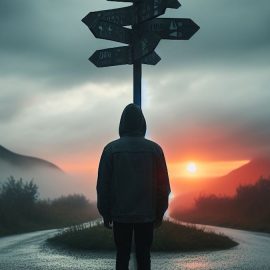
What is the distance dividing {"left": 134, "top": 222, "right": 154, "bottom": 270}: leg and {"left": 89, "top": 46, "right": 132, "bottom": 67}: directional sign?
10.2 feet

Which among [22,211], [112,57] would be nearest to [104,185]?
[112,57]

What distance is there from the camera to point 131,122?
242 inches

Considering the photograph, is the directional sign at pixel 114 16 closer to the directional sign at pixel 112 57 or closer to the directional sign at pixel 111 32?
the directional sign at pixel 111 32

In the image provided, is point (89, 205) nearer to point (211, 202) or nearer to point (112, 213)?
point (211, 202)

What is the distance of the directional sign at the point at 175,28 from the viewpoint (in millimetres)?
8500

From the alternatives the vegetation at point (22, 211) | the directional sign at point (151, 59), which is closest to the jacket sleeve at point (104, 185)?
the directional sign at point (151, 59)

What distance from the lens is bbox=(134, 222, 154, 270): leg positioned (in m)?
5.94

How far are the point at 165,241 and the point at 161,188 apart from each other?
1037cm

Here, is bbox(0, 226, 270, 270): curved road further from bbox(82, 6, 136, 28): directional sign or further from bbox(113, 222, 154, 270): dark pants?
bbox(113, 222, 154, 270): dark pants

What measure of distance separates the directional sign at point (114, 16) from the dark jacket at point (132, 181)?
291 centimetres

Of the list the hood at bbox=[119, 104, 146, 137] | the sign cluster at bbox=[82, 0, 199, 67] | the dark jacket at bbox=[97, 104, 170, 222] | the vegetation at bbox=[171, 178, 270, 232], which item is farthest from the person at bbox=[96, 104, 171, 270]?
the vegetation at bbox=[171, 178, 270, 232]

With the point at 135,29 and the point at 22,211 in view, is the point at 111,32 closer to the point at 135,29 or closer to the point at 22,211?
the point at 135,29

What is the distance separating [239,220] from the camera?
4231 cm

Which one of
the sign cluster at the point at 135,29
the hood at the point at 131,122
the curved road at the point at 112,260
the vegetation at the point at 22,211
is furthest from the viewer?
the vegetation at the point at 22,211
